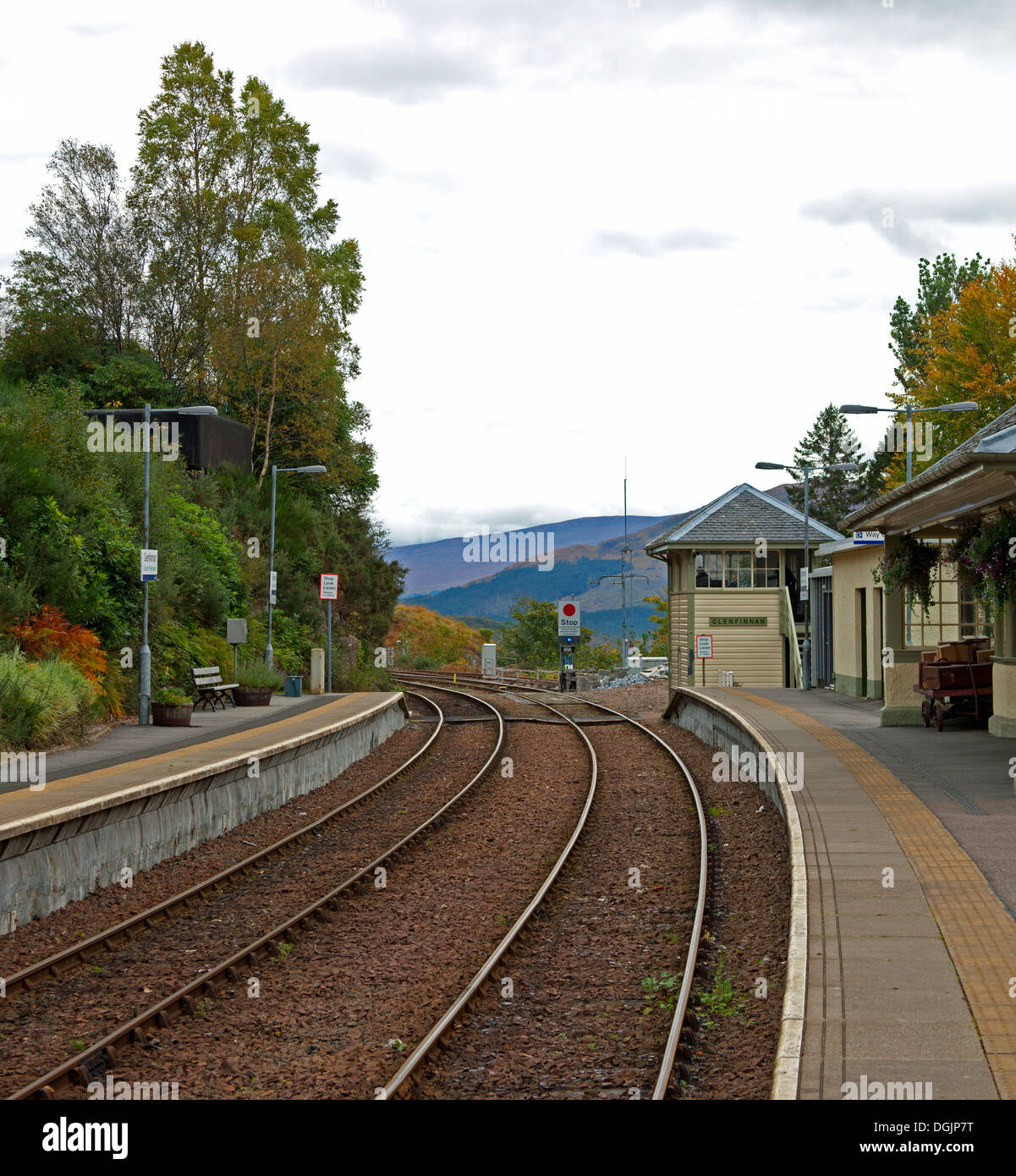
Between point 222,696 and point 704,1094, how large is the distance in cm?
2100

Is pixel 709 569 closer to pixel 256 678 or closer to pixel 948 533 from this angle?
pixel 256 678

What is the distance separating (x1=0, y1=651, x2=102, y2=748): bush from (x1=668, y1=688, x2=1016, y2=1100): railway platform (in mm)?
10104

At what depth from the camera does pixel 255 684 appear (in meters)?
27.6

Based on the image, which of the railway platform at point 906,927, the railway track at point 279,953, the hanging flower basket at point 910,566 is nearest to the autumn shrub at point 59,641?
the railway track at point 279,953

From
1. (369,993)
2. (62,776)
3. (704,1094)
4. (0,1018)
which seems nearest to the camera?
(704,1094)

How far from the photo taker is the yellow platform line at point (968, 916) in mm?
6195

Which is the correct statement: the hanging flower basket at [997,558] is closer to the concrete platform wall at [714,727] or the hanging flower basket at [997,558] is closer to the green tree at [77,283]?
the concrete platform wall at [714,727]

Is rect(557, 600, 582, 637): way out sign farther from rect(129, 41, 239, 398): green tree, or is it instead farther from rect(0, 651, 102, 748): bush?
rect(0, 651, 102, 748): bush

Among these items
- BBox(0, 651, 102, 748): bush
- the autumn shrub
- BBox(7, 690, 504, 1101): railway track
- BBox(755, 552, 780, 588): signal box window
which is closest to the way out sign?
BBox(755, 552, 780, 588): signal box window

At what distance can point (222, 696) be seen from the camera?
2625 centimetres

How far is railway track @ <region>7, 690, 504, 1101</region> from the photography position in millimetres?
6965

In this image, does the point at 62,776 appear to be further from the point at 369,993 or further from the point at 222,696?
the point at 222,696
